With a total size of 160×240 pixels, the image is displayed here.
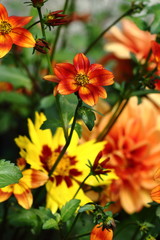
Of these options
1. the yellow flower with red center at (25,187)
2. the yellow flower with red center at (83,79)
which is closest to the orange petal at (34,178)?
the yellow flower with red center at (25,187)

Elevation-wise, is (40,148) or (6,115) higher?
(40,148)

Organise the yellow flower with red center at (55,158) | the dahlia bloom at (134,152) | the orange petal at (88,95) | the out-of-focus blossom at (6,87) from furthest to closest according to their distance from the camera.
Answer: the out-of-focus blossom at (6,87), the dahlia bloom at (134,152), the yellow flower with red center at (55,158), the orange petal at (88,95)

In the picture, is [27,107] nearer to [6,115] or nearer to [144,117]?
[6,115]

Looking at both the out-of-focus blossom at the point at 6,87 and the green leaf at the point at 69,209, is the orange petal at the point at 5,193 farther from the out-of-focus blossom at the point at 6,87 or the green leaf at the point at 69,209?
the out-of-focus blossom at the point at 6,87

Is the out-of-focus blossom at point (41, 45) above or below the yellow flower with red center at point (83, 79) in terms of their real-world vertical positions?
above

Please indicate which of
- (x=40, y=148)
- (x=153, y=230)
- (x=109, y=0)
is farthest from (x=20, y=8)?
(x=153, y=230)

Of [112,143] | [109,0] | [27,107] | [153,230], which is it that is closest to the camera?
[153,230]

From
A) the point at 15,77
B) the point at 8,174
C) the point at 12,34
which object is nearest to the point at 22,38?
the point at 12,34
